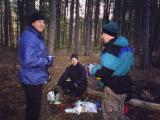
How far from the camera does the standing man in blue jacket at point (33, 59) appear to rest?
20.6 ft

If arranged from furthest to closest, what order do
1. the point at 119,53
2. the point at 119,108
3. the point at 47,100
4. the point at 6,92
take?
the point at 6,92 → the point at 47,100 → the point at 119,108 → the point at 119,53

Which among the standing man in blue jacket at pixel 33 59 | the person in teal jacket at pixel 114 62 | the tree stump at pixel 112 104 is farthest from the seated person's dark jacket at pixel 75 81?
the person in teal jacket at pixel 114 62

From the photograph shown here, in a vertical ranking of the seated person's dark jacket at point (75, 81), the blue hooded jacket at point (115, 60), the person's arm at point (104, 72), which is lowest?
the seated person's dark jacket at point (75, 81)

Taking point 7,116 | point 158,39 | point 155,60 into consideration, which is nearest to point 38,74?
point 7,116

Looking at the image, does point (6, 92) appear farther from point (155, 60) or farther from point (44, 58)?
point (155, 60)

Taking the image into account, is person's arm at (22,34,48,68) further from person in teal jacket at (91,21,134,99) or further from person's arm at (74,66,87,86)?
person's arm at (74,66,87,86)

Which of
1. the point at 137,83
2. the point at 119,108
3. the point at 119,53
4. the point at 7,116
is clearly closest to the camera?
the point at 119,53

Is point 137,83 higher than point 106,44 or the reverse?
the reverse

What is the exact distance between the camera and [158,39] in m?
21.2

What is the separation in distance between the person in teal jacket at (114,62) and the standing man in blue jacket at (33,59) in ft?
3.73

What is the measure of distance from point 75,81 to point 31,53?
13.4ft

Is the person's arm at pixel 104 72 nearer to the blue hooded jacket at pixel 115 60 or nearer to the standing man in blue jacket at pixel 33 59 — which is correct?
the blue hooded jacket at pixel 115 60

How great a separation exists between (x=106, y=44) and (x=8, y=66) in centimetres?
1119

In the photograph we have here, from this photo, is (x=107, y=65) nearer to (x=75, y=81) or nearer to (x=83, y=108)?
(x=83, y=108)
